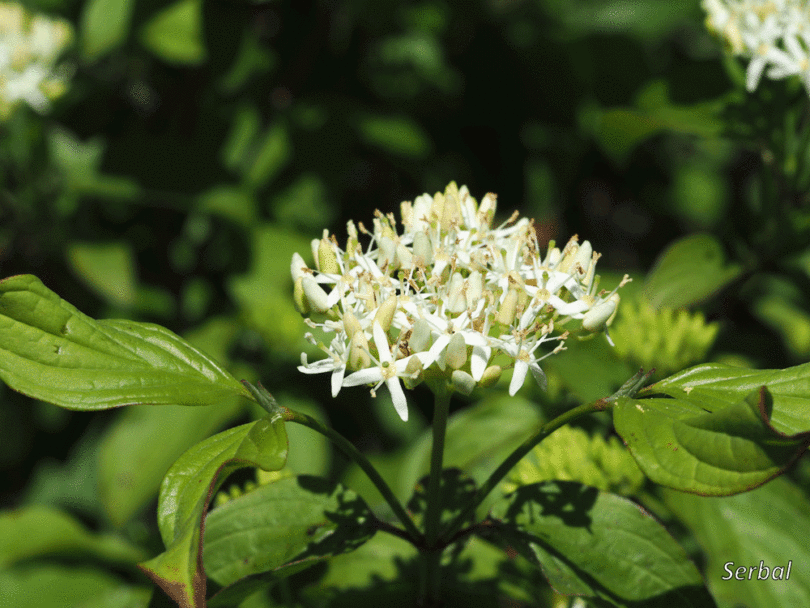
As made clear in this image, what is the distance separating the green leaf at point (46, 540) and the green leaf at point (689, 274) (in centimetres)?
149

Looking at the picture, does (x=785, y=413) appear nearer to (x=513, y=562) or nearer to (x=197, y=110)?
(x=513, y=562)

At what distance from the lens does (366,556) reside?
1.27 m

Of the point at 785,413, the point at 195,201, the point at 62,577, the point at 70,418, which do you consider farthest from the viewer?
the point at 70,418

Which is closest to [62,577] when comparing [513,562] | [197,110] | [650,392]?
[513,562]

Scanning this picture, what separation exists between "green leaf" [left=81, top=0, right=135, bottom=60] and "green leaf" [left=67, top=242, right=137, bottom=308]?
61 centimetres

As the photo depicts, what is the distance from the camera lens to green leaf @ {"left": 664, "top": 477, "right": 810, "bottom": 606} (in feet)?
4.02

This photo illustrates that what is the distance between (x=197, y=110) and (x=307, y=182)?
452 millimetres

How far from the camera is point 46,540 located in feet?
6.20

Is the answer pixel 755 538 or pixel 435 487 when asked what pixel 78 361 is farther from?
pixel 755 538

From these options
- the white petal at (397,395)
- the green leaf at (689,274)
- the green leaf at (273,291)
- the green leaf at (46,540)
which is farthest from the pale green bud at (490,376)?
the green leaf at (46,540)

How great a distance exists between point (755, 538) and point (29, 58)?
2382 millimetres

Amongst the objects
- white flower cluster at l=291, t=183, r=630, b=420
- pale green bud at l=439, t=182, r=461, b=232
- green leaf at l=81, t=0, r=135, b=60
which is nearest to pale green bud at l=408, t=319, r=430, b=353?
white flower cluster at l=291, t=183, r=630, b=420

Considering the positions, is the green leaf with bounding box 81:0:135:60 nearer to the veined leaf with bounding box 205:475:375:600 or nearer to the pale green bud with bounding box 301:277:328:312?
the pale green bud with bounding box 301:277:328:312

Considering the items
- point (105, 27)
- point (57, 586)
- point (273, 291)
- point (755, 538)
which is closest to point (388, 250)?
point (755, 538)
